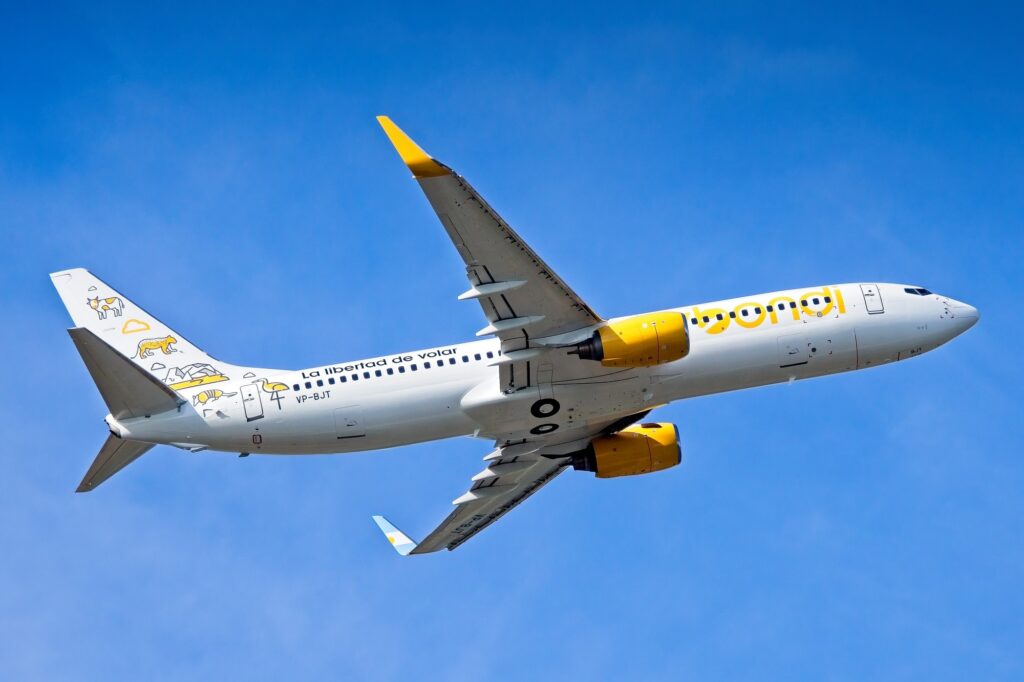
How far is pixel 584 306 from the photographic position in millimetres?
44812

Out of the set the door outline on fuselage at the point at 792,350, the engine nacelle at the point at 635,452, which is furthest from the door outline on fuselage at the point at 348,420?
the door outline on fuselage at the point at 792,350

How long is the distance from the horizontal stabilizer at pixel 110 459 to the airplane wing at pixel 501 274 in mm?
13620

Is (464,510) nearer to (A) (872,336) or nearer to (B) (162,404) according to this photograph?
(B) (162,404)

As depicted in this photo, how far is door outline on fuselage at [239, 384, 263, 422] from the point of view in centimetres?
4594

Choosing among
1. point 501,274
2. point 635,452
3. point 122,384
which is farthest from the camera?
point 635,452

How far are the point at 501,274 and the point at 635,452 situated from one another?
13477 mm

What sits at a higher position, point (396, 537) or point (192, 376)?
point (192, 376)

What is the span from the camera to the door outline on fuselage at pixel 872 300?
49281mm

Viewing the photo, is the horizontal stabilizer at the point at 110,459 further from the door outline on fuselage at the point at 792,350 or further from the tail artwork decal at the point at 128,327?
the door outline on fuselage at the point at 792,350

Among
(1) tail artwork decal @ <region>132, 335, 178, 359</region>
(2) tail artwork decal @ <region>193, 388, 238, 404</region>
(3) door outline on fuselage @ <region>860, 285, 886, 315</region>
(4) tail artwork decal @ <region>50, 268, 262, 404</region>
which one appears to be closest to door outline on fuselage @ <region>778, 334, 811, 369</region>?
(3) door outline on fuselage @ <region>860, 285, 886, 315</region>

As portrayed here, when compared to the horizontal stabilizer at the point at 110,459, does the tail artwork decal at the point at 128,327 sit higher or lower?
higher

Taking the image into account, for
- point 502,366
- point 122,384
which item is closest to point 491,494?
point 502,366

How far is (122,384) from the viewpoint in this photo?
144 feet

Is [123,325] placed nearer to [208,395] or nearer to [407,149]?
[208,395]
